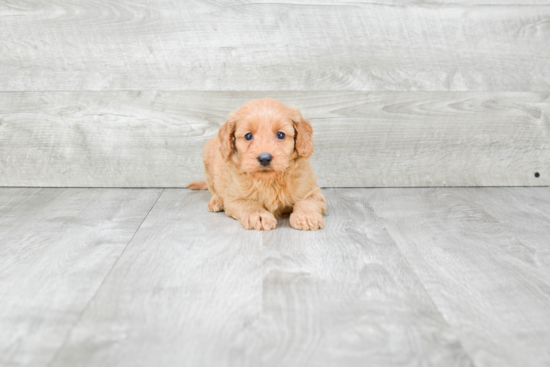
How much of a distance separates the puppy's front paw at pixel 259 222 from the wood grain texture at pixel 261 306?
0.05m

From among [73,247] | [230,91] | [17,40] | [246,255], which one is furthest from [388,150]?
[17,40]

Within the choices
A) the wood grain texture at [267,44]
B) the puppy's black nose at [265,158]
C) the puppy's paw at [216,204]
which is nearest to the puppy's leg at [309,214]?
the puppy's black nose at [265,158]

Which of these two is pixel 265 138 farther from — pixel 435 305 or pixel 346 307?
pixel 435 305

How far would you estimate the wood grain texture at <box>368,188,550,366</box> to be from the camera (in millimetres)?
1489

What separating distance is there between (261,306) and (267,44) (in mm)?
2047

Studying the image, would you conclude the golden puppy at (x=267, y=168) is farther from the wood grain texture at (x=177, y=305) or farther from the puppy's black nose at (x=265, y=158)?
the wood grain texture at (x=177, y=305)

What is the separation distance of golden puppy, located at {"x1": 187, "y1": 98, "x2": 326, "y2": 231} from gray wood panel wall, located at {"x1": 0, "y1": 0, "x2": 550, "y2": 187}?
29.9 inches

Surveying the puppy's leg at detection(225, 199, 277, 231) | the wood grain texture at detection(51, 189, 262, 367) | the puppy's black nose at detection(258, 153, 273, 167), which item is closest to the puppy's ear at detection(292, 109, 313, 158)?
the puppy's black nose at detection(258, 153, 273, 167)

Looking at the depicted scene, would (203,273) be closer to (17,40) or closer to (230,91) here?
(230,91)

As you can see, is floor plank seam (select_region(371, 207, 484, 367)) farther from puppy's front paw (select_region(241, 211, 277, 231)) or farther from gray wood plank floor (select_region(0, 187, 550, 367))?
puppy's front paw (select_region(241, 211, 277, 231))

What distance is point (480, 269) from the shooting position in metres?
2.00

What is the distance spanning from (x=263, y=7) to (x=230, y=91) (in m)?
0.58

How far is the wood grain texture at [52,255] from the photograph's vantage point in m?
1.53

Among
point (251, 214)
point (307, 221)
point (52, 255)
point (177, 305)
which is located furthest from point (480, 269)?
point (52, 255)
